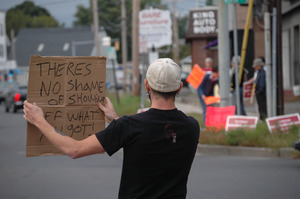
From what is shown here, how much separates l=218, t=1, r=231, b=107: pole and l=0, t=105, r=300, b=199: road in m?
2.80

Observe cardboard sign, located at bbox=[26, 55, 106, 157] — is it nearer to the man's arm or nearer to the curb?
the man's arm

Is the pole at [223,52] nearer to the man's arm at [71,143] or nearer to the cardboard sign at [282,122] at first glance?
the cardboard sign at [282,122]

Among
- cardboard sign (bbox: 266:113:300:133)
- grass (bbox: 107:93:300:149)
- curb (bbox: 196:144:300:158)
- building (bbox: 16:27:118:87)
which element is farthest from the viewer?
building (bbox: 16:27:118:87)

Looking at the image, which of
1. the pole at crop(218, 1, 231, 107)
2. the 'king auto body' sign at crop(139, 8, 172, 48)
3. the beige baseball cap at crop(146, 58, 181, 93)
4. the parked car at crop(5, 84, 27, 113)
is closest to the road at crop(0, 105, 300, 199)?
the pole at crop(218, 1, 231, 107)

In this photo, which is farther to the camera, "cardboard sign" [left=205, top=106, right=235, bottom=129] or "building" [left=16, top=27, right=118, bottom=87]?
"building" [left=16, top=27, right=118, bottom=87]

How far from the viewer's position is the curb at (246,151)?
10695 millimetres

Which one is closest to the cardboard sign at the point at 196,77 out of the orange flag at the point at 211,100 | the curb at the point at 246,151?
the orange flag at the point at 211,100

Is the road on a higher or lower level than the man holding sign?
lower

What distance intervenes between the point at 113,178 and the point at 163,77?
5677 millimetres

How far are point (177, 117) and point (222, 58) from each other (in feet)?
33.1

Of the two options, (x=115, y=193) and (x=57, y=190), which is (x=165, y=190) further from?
(x=57, y=190)

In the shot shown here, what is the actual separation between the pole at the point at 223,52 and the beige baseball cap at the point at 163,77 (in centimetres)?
1011

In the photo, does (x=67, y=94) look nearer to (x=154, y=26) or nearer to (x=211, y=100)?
(x=211, y=100)

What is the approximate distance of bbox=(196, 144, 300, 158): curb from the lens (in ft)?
35.1
